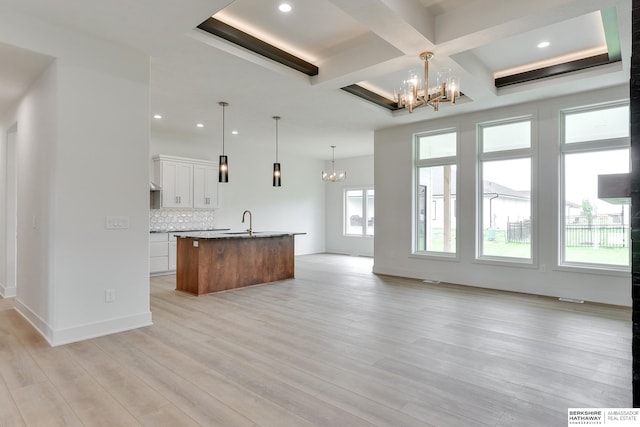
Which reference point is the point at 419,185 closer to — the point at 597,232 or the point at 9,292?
the point at 597,232

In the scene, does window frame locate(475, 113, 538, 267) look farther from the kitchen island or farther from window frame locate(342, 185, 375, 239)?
window frame locate(342, 185, 375, 239)

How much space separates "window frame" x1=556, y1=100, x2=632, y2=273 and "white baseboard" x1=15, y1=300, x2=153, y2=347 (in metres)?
5.56

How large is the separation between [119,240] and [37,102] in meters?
1.74

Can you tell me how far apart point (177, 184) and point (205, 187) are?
0.65 meters

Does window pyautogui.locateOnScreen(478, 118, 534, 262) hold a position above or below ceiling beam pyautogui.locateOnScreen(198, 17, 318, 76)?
below

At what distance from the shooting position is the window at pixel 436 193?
6523 mm

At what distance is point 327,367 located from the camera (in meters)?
2.83

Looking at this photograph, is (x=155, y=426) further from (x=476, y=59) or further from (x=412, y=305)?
(x=476, y=59)

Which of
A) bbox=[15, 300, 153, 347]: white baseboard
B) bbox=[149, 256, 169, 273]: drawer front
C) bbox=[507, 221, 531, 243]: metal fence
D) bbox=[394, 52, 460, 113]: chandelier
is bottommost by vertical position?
bbox=[15, 300, 153, 347]: white baseboard

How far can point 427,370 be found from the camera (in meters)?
2.79

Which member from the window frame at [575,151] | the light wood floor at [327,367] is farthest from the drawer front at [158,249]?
the window frame at [575,151]

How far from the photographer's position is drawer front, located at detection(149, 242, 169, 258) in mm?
6898

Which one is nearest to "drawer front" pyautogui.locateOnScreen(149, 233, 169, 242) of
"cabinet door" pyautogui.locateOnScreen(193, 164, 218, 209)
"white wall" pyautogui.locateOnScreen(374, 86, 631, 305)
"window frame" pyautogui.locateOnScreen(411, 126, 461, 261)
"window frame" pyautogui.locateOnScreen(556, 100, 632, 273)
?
"cabinet door" pyautogui.locateOnScreen(193, 164, 218, 209)

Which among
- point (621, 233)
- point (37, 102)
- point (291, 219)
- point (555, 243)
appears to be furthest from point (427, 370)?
point (291, 219)
